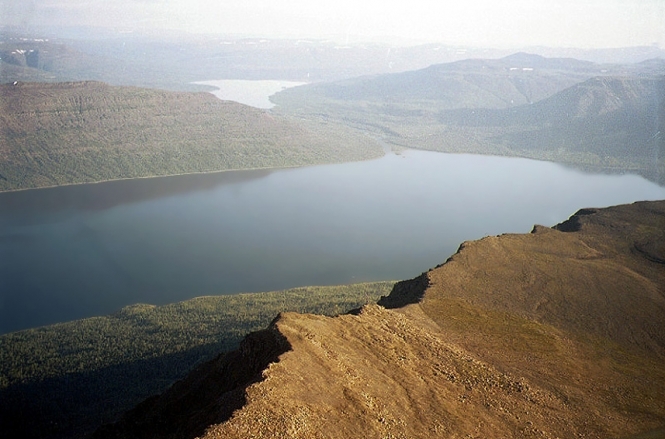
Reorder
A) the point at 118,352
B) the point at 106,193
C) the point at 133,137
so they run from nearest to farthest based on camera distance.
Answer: the point at 118,352
the point at 106,193
the point at 133,137

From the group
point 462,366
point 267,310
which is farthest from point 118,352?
point 462,366

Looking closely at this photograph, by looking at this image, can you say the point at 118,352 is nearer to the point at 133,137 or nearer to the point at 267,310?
the point at 267,310

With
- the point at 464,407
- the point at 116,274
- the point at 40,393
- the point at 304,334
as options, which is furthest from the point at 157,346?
the point at 464,407

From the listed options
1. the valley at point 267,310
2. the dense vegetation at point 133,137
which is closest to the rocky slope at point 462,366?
the valley at point 267,310

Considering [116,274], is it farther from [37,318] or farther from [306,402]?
[306,402]

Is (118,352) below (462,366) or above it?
below
